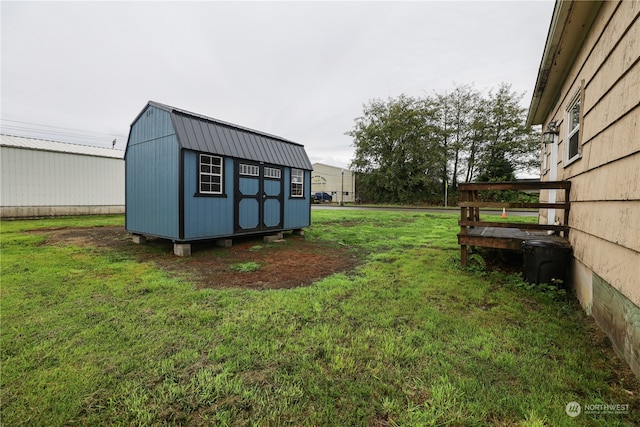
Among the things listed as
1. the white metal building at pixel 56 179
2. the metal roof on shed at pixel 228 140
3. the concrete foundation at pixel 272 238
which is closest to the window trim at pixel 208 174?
the metal roof on shed at pixel 228 140

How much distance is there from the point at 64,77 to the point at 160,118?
1640 cm

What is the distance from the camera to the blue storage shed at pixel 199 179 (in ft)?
19.3

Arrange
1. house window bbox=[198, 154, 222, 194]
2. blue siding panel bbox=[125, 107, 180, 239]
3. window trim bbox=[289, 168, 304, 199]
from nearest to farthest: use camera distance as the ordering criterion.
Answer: blue siding panel bbox=[125, 107, 180, 239]
house window bbox=[198, 154, 222, 194]
window trim bbox=[289, 168, 304, 199]

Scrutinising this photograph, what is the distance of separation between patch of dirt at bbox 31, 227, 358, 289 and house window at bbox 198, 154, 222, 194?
4.99 ft

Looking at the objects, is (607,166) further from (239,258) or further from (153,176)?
(153,176)

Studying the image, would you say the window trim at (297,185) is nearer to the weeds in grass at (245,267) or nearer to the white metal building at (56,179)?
the weeds in grass at (245,267)

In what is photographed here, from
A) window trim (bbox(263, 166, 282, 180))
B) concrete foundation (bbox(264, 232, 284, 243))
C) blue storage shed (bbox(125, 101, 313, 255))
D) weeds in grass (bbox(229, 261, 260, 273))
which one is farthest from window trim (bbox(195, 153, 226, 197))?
weeds in grass (bbox(229, 261, 260, 273))

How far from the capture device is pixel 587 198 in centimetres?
313

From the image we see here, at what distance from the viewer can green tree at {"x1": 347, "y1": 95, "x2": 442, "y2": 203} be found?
1107 inches

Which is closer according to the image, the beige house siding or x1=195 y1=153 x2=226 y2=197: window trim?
the beige house siding

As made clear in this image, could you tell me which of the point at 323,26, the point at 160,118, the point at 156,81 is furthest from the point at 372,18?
the point at 156,81

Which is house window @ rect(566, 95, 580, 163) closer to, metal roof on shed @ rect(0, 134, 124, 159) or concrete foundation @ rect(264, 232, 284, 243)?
concrete foundation @ rect(264, 232, 284, 243)

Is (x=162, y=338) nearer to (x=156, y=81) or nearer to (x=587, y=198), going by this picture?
(x=587, y=198)

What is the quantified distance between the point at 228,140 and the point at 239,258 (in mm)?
3150
